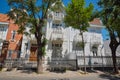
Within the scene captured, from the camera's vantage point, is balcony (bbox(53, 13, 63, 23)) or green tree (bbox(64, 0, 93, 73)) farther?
balcony (bbox(53, 13, 63, 23))

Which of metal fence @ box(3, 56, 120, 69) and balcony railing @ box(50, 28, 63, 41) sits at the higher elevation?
balcony railing @ box(50, 28, 63, 41)

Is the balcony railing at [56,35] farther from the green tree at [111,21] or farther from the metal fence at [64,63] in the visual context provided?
the green tree at [111,21]

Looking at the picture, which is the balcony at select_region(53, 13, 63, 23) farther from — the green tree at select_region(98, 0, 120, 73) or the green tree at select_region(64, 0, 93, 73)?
the green tree at select_region(98, 0, 120, 73)

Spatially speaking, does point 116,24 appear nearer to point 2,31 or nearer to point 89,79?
point 89,79

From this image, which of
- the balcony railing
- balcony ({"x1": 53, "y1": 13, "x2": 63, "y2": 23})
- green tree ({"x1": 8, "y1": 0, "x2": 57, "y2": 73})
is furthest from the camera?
balcony ({"x1": 53, "y1": 13, "x2": 63, "y2": 23})

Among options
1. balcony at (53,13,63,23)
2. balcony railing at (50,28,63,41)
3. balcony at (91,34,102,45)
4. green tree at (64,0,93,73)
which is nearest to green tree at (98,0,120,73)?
green tree at (64,0,93,73)

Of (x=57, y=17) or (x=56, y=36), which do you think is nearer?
(x=56, y=36)

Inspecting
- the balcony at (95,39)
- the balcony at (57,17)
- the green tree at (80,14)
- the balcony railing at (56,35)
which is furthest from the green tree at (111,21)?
the balcony at (57,17)

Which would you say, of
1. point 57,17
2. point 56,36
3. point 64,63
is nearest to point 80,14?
point 64,63

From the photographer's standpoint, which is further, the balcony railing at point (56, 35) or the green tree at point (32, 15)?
the balcony railing at point (56, 35)

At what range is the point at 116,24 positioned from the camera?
1816 centimetres

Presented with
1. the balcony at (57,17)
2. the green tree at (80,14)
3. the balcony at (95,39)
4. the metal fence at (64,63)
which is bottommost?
the metal fence at (64,63)

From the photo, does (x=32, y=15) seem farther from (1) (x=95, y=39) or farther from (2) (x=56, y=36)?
(1) (x=95, y=39)

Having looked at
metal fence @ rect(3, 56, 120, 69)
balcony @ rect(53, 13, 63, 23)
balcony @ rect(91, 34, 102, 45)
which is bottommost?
metal fence @ rect(3, 56, 120, 69)
